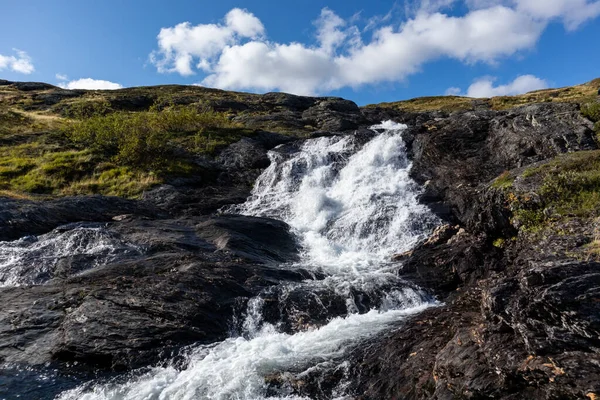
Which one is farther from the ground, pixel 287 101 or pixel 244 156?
pixel 287 101

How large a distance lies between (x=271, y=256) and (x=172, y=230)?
23.5ft

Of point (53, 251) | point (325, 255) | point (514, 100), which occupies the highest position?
point (514, 100)

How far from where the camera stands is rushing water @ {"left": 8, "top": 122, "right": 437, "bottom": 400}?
44.0 ft

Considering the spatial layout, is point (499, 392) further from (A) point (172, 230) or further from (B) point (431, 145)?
(B) point (431, 145)

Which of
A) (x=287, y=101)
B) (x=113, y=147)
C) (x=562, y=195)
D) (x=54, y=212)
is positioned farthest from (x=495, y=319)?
(x=287, y=101)

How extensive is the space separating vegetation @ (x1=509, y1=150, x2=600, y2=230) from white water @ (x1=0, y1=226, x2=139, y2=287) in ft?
68.5

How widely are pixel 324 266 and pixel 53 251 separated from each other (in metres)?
16.0

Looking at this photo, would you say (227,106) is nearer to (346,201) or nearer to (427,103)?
(427,103)

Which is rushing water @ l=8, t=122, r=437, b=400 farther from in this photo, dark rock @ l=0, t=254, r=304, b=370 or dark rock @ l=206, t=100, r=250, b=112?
dark rock @ l=206, t=100, r=250, b=112

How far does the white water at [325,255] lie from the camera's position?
13.4 meters

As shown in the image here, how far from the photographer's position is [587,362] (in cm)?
846

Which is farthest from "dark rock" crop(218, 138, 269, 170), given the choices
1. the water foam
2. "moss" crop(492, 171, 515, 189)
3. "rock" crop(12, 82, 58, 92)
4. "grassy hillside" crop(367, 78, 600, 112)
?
"rock" crop(12, 82, 58, 92)

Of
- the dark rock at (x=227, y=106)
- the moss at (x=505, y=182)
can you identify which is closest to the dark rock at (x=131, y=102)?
the dark rock at (x=227, y=106)

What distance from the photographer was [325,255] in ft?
89.6
